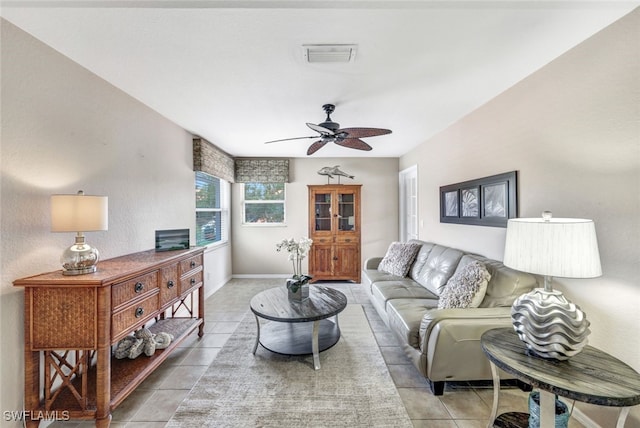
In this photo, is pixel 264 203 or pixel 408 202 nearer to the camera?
pixel 408 202

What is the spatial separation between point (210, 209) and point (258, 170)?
1.21 meters

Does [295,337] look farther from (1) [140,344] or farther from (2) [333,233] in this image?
(2) [333,233]

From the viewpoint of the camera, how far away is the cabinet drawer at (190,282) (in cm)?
248

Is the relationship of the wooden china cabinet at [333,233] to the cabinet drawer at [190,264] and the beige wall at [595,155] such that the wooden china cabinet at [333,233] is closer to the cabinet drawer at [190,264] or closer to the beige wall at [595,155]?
the cabinet drawer at [190,264]

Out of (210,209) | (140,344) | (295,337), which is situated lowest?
(295,337)

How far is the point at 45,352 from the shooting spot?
5.23ft

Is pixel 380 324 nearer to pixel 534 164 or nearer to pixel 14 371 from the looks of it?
pixel 534 164

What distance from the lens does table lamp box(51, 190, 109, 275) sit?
5.12 feet

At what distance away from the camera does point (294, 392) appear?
1.99 m

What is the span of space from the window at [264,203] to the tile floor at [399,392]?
2714 mm

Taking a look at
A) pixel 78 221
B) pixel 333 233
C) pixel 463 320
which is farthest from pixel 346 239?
pixel 78 221

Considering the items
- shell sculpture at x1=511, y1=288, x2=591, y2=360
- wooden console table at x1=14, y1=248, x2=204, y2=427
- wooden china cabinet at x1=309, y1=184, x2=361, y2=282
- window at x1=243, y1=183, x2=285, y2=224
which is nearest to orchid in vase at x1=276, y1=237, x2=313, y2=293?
wooden console table at x1=14, y1=248, x2=204, y2=427

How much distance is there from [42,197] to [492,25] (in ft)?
9.59

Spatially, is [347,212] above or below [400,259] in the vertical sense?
above
